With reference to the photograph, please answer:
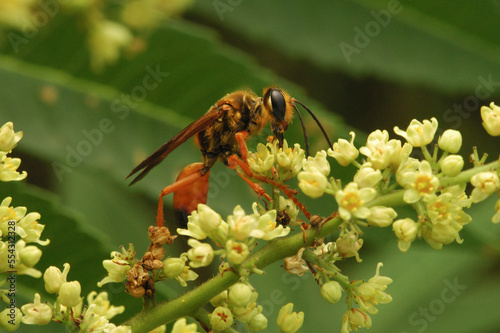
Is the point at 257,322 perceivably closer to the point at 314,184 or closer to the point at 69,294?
the point at 314,184

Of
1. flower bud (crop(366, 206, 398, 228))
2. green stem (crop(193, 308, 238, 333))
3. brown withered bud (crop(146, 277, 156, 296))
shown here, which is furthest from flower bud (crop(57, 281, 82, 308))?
flower bud (crop(366, 206, 398, 228))

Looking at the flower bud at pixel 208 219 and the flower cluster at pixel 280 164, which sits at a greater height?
the flower bud at pixel 208 219

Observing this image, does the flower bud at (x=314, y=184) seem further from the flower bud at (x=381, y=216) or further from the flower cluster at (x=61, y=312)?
the flower cluster at (x=61, y=312)

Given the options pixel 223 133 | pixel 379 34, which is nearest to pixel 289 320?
pixel 223 133

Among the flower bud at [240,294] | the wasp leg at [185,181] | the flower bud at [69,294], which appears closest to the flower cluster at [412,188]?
the flower bud at [240,294]

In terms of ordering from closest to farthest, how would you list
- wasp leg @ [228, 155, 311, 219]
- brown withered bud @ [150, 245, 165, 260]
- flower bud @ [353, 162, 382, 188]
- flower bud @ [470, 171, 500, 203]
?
flower bud @ [470, 171, 500, 203] < flower bud @ [353, 162, 382, 188] < brown withered bud @ [150, 245, 165, 260] < wasp leg @ [228, 155, 311, 219]

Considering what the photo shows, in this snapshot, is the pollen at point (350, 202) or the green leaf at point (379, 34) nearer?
the pollen at point (350, 202)

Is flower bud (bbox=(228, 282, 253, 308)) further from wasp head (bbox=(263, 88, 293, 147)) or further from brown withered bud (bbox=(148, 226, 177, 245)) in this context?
wasp head (bbox=(263, 88, 293, 147))
